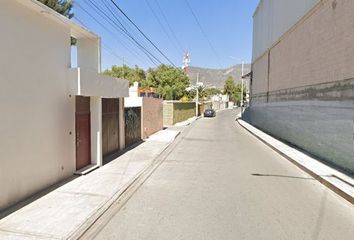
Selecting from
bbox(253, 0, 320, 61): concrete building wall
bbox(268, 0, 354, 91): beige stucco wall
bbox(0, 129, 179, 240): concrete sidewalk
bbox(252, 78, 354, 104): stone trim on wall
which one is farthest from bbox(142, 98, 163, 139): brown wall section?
bbox(253, 0, 320, 61): concrete building wall

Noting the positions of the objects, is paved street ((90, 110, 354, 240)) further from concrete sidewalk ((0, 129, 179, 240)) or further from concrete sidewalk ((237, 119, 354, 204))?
concrete sidewalk ((0, 129, 179, 240))

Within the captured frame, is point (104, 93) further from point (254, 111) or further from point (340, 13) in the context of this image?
point (254, 111)

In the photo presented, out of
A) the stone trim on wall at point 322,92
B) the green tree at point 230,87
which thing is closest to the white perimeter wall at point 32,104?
the stone trim on wall at point 322,92

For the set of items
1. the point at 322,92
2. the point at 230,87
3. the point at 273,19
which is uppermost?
the point at 273,19

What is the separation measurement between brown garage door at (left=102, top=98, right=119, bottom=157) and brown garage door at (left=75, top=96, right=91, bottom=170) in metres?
1.64

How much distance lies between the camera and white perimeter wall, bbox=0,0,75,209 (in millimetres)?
6316

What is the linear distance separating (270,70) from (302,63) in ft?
29.9

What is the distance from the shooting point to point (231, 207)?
6707 millimetres

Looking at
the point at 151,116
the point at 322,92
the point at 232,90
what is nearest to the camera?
the point at 322,92

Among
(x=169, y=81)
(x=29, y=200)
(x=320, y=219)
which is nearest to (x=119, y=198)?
(x=29, y=200)

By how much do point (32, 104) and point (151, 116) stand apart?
46.8ft

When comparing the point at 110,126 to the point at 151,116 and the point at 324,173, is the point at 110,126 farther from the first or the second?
the point at 151,116

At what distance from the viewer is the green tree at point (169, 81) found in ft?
212

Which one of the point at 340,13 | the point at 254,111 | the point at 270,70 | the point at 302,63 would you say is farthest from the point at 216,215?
the point at 254,111
